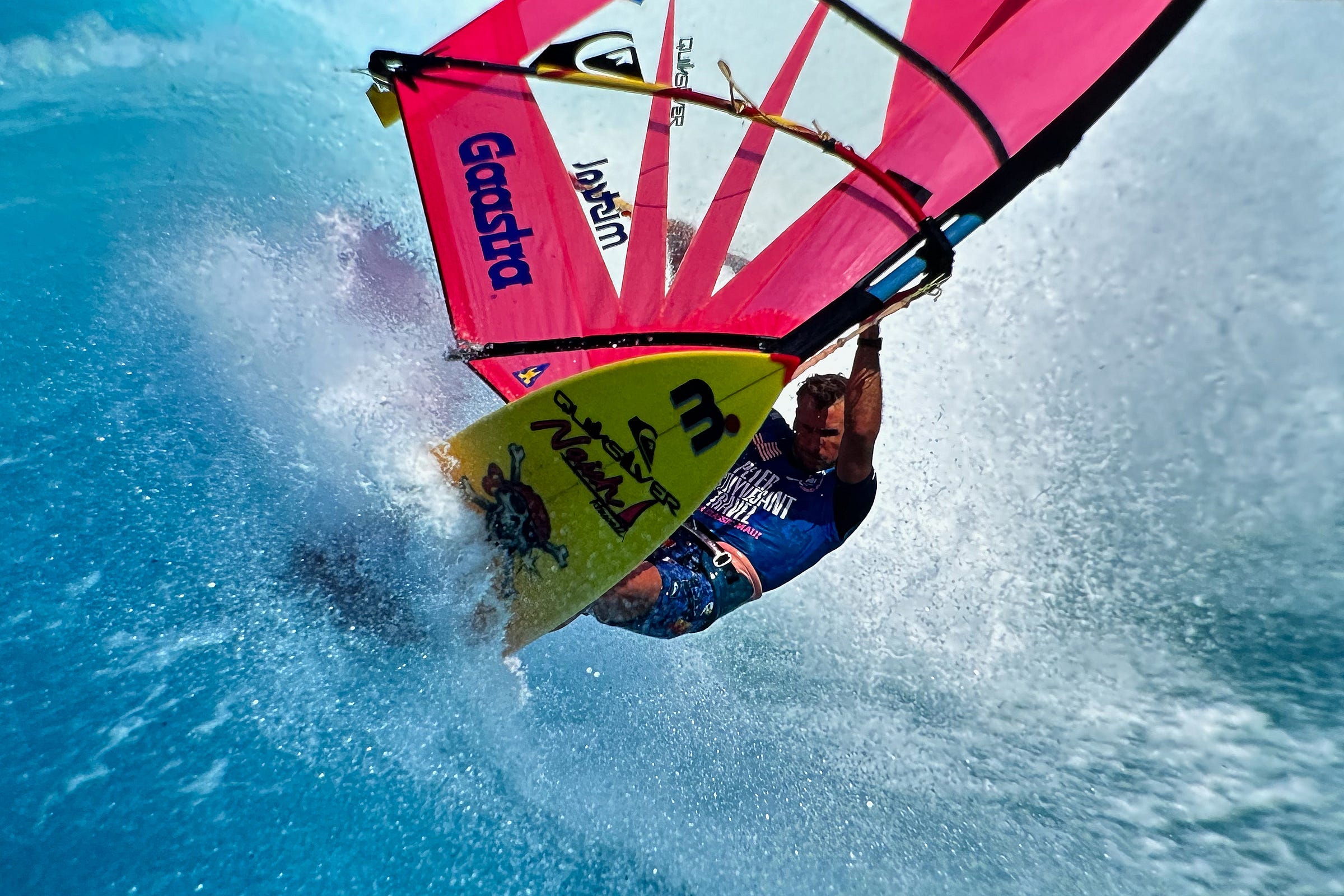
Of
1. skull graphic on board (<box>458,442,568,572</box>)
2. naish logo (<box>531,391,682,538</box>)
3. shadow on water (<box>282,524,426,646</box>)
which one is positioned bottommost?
shadow on water (<box>282,524,426,646</box>)

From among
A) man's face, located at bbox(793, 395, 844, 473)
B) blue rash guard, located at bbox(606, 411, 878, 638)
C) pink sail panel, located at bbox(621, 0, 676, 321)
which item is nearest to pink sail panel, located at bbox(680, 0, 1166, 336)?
pink sail panel, located at bbox(621, 0, 676, 321)

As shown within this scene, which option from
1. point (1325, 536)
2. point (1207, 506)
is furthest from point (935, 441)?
point (1325, 536)

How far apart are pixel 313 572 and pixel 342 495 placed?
0.31 m

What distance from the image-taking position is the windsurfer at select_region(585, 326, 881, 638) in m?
2.77

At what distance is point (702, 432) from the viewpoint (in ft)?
8.38

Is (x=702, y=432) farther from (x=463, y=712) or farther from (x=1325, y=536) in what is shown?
(x=1325, y=536)

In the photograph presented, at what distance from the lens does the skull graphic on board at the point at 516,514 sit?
2705 millimetres

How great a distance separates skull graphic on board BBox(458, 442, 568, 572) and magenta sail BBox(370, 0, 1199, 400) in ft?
1.99

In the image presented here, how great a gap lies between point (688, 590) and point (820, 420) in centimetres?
83

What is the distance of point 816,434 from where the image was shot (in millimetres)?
2934

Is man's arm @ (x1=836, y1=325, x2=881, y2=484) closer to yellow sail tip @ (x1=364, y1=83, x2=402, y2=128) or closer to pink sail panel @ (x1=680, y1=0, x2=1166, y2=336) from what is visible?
pink sail panel @ (x1=680, y1=0, x2=1166, y2=336)

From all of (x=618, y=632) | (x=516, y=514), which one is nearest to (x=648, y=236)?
(x=516, y=514)

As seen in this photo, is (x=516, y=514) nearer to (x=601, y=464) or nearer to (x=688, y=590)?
(x=601, y=464)

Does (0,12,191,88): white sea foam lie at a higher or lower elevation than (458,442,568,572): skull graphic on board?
higher
